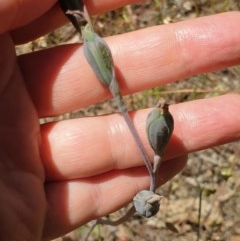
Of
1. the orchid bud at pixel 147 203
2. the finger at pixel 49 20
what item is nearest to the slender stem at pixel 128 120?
the orchid bud at pixel 147 203

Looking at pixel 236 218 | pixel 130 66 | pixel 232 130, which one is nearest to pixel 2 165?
pixel 130 66

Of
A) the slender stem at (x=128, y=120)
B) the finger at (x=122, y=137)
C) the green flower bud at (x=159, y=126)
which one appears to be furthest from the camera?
the finger at (x=122, y=137)

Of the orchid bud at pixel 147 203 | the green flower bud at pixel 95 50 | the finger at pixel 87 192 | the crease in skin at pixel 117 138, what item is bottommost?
the finger at pixel 87 192

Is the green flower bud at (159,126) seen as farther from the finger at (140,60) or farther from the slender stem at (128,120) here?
the finger at (140,60)

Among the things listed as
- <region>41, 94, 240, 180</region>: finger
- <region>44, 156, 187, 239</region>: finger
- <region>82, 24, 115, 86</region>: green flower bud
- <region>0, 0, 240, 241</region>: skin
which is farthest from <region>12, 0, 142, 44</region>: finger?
<region>44, 156, 187, 239</region>: finger

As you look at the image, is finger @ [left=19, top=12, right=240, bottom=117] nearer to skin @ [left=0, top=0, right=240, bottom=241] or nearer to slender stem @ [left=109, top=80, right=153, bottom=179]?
skin @ [left=0, top=0, right=240, bottom=241]

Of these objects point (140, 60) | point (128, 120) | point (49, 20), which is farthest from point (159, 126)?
point (49, 20)

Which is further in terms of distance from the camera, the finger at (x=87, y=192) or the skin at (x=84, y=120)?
the finger at (x=87, y=192)

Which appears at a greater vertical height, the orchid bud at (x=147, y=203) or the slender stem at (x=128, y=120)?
the slender stem at (x=128, y=120)
